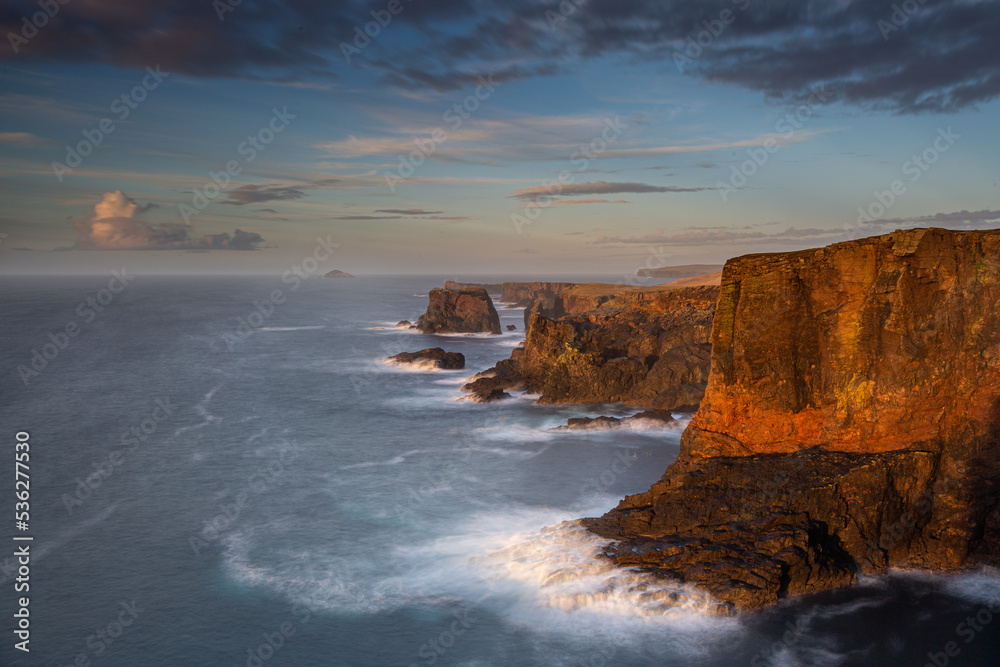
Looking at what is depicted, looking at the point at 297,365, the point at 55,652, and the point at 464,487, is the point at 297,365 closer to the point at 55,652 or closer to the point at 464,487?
the point at 464,487

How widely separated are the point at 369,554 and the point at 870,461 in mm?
18561

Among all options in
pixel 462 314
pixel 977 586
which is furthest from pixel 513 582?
pixel 462 314

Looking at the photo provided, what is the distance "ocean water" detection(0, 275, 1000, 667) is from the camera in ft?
61.6

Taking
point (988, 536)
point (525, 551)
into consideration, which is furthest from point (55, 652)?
point (988, 536)

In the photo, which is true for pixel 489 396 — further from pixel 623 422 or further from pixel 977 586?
pixel 977 586

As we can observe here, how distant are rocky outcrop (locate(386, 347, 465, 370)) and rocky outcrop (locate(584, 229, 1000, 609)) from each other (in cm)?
4743

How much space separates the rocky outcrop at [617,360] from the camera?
47562 millimetres

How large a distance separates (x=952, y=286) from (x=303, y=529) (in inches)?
1049

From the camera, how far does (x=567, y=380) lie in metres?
51.7

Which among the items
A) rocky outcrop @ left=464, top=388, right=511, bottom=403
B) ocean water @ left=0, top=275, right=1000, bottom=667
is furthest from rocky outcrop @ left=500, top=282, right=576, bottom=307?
ocean water @ left=0, top=275, right=1000, bottom=667

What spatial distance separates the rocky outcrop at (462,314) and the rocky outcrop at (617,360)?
1830 inches

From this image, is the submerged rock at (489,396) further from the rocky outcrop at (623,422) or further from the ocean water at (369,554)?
the rocky outcrop at (623,422)

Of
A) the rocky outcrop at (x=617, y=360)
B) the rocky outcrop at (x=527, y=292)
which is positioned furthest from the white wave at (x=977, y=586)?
the rocky outcrop at (x=527, y=292)

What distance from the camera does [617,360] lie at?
167 ft
